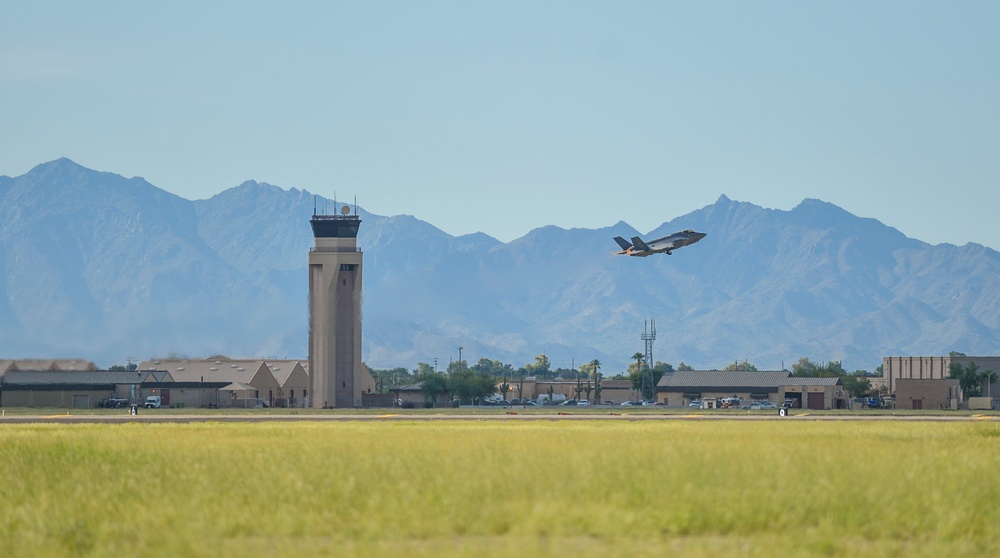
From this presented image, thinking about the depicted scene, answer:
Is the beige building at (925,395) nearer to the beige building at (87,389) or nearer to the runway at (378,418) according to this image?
the runway at (378,418)

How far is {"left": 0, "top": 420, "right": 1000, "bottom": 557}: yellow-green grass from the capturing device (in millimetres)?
31234

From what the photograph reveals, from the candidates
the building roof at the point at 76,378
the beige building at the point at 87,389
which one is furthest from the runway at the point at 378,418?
the building roof at the point at 76,378

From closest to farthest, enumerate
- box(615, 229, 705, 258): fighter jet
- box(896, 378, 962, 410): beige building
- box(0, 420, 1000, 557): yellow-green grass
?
box(0, 420, 1000, 557): yellow-green grass, box(615, 229, 705, 258): fighter jet, box(896, 378, 962, 410): beige building

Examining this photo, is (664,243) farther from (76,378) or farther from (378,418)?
(76,378)

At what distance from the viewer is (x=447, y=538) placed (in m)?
31.9

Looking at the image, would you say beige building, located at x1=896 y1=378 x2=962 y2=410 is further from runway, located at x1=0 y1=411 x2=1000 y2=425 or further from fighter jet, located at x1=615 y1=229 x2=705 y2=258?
runway, located at x1=0 y1=411 x2=1000 y2=425

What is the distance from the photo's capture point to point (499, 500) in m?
36.4

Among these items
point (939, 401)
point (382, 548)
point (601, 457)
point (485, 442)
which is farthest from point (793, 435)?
point (939, 401)

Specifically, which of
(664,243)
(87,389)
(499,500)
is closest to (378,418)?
(664,243)

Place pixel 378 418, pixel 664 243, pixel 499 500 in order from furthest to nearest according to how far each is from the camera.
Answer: pixel 664 243
pixel 378 418
pixel 499 500

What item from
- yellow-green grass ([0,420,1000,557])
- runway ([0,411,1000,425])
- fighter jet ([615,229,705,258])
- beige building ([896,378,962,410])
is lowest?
beige building ([896,378,962,410])

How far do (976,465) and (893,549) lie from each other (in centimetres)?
1628

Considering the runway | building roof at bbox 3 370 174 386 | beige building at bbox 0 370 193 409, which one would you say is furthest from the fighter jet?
building roof at bbox 3 370 174 386

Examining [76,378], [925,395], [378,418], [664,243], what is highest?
[664,243]
